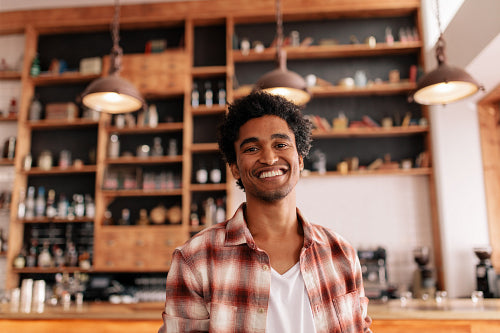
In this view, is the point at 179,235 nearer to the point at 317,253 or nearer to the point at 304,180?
the point at 304,180

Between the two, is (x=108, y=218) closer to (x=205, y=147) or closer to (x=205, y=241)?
(x=205, y=147)

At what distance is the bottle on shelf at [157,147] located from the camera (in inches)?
190

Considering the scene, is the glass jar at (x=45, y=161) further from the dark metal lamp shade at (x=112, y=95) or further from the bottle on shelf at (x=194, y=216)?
the dark metal lamp shade at (x=112, y=95)

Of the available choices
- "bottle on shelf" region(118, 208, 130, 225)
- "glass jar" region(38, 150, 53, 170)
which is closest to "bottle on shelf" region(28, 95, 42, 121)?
"glass jar" region(38, 150, 53, 170)

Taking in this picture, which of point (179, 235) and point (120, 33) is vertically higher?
point (120, 33)

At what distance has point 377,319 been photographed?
2.77 metres

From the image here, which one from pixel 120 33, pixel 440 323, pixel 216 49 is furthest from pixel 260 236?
pixel 120 33

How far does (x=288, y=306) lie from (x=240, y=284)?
6.3 inches

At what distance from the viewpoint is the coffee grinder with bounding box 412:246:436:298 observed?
4066 mm

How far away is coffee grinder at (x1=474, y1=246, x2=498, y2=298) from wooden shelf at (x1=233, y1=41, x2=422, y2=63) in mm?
2297

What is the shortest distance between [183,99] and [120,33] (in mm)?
1244

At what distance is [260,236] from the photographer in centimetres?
145

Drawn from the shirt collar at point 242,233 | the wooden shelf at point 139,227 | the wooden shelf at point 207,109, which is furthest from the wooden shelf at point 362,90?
the shirt collar at point 242,233

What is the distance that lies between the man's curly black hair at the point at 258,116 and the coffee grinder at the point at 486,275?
3148 mm
